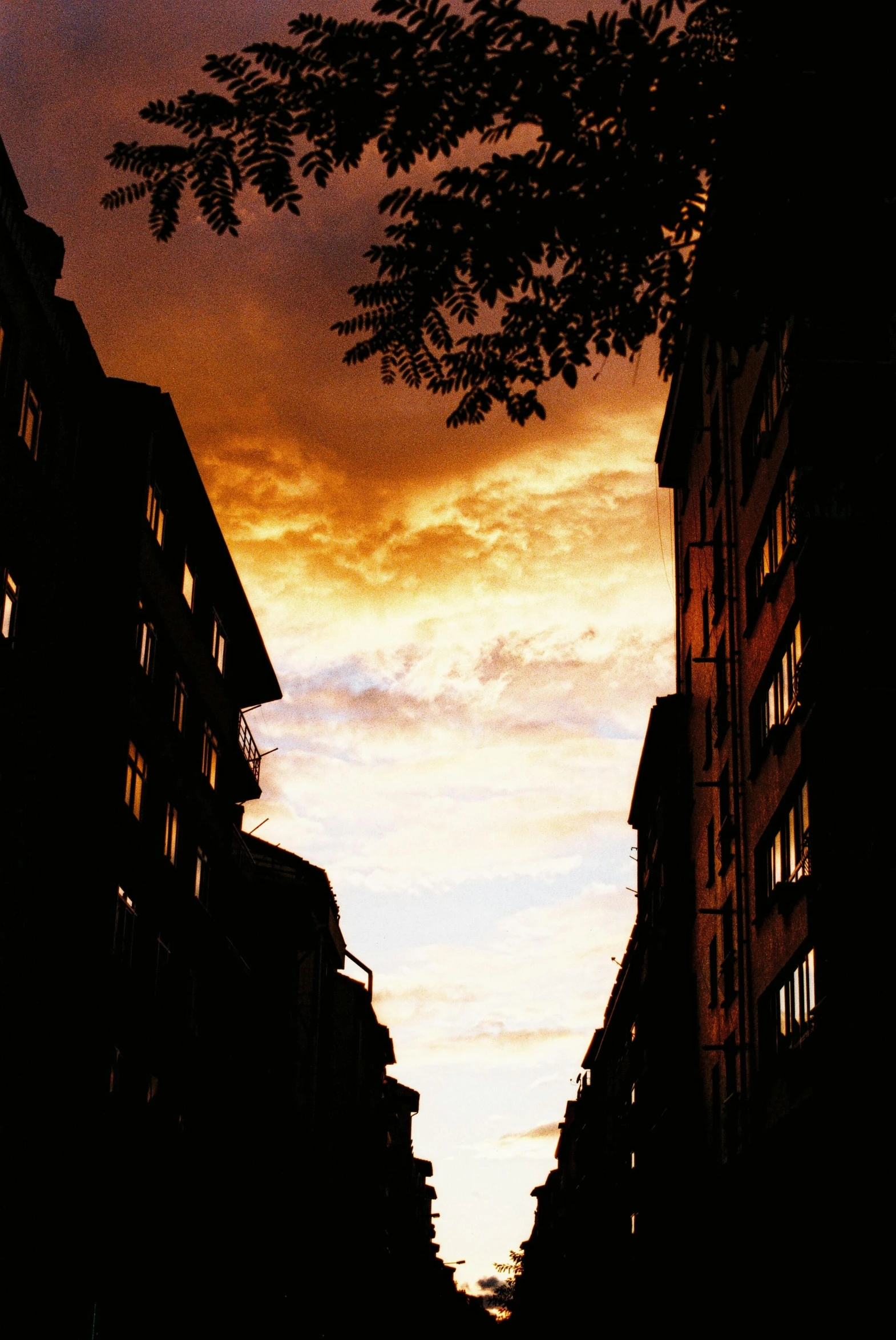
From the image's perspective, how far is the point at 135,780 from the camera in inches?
1339

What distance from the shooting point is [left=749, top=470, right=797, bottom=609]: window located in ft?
92.8

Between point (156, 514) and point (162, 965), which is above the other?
point (156, 514)

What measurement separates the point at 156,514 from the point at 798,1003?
62.7 feet

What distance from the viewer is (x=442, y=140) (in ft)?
28.3

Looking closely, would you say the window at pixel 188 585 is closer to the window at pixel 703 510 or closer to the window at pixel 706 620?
the window at pixel 706 620

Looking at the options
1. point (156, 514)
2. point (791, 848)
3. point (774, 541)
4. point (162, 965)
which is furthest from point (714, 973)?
point (156, 514)

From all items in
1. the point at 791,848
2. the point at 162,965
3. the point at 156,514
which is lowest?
the point at 162,965

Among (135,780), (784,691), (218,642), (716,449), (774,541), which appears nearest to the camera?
(784,691)

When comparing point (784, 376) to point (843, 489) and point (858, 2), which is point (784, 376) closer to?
point (843, 489)

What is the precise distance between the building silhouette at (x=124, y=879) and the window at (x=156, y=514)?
0.45 feet

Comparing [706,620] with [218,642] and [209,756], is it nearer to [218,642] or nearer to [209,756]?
[218,642]

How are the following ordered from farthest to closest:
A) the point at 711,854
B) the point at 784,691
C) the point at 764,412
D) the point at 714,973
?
the point at 711,854
the point at 714,973
the point at 764,412
the point at 784,691

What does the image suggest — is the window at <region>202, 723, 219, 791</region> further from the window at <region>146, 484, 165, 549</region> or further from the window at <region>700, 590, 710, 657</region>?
the window at <region>700, 590, 710, 657</region>

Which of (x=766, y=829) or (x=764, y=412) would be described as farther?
(x=764, y=412)
